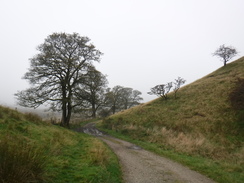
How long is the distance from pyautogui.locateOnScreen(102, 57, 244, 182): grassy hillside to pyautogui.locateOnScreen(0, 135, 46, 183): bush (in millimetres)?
8134

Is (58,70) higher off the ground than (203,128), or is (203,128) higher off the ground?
(58,70)

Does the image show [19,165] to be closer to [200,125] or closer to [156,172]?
[156,172]

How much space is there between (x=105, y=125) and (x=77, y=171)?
65.4 feet

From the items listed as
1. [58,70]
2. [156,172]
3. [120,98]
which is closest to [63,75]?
[58,70]

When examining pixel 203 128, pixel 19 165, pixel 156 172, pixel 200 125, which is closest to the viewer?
pixel 19 165

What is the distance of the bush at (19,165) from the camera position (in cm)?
365

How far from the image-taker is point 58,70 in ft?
62.7

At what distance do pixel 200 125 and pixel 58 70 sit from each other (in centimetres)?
1936

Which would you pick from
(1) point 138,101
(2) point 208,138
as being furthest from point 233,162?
(1) point 138,101

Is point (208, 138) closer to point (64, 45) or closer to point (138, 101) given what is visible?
point (64, 45)

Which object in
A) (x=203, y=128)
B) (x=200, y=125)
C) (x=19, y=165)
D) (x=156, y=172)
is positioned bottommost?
(x=156, y=172)

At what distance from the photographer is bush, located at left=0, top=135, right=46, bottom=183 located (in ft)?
12.0

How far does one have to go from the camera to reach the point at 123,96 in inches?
2110

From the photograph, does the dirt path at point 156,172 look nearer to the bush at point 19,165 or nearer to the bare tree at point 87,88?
the bush at point 19,165
